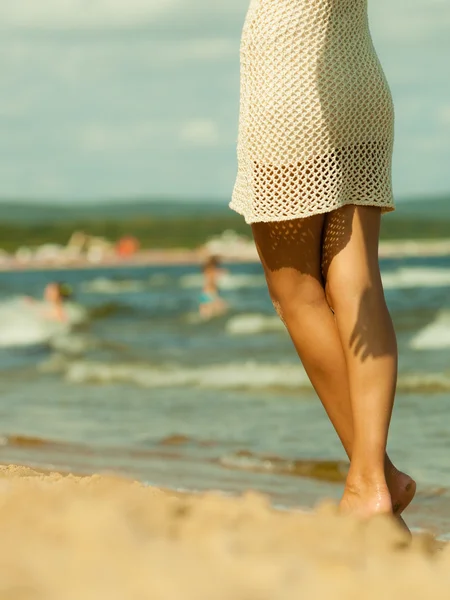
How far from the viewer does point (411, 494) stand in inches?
100

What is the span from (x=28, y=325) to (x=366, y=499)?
47.8 ft

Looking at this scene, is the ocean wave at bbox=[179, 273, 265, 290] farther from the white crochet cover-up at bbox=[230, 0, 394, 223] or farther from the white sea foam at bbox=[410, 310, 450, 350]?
the white crochet cover-up at bbox=[230, 0, 394, 223]

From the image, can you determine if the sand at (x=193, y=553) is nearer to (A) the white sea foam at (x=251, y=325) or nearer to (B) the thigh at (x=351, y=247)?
(B) the thigh at (x=351, y=247)

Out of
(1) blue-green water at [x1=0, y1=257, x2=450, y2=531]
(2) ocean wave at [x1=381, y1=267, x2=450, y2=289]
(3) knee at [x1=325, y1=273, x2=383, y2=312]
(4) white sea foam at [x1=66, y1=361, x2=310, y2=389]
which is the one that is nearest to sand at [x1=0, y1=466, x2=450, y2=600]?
(3) knee at [x1=325, y1=273, x2=383, y2=312]

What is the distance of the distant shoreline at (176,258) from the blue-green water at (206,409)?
42142mm

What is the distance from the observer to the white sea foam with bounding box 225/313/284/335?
15.2 metres

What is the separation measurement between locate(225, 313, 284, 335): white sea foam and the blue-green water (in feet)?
0.16

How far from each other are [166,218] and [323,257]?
2882 inches

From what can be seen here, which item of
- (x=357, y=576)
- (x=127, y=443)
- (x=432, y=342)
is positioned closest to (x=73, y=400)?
(x=127, y=443)

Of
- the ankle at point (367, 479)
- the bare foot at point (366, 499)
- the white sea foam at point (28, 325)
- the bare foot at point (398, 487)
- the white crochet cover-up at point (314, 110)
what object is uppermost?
the white crochet cover-up at point (314, 110)

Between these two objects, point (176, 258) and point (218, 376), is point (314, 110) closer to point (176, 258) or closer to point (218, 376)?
point (218, 376)

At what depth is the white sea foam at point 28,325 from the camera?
1495 centimetres

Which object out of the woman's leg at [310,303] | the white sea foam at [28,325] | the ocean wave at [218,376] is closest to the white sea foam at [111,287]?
the white sea foam at [28,325]

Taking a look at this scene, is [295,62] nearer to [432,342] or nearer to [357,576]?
[357,576]
